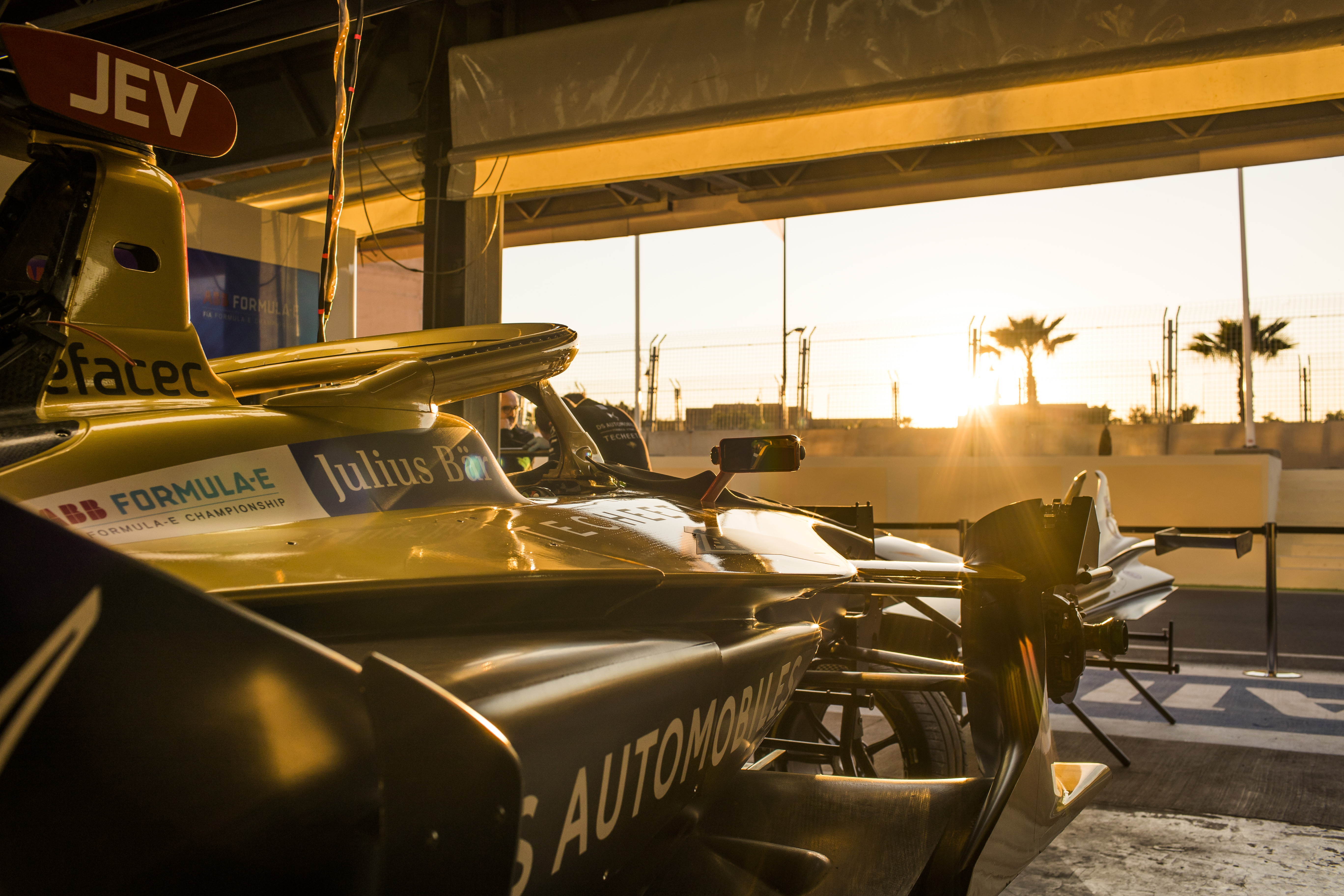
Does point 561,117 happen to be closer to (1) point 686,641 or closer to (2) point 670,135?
(2) point 670,135

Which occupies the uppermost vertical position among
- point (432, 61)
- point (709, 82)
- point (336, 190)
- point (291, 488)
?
point (432, 61)

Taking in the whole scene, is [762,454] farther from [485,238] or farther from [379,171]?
[379,171]

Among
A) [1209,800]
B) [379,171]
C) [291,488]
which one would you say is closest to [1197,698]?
[1209,800]

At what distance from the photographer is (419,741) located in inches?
25.0

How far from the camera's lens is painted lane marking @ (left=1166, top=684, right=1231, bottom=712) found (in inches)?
194

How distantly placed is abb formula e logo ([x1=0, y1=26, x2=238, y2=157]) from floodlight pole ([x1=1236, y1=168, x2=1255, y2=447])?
1740 cm

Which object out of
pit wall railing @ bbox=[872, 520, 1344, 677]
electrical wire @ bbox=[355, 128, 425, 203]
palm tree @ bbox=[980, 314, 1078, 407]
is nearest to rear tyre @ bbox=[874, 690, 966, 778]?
pit wall railing @ bbox=[872, 520, 1344, 677]

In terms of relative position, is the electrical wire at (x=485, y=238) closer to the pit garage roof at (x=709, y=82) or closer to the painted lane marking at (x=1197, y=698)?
the pit garage roof at (x=709, y=82)

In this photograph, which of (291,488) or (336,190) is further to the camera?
(336,190)

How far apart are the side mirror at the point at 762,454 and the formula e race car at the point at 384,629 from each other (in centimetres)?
1

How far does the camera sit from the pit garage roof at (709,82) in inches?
162

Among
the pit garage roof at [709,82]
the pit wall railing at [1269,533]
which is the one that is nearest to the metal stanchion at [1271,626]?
the pit wall railing at [1269,533]

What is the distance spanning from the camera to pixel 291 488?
1.37m

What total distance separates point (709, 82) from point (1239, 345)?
72.1 ft
